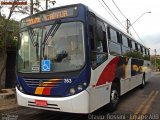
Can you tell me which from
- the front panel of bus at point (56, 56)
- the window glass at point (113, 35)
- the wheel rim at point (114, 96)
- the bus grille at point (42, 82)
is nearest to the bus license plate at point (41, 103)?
the front panel of bus at point (56, 56)

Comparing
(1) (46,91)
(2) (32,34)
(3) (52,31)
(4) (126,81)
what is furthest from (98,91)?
(4) (126,81)

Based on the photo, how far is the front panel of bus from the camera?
6535 millimetres

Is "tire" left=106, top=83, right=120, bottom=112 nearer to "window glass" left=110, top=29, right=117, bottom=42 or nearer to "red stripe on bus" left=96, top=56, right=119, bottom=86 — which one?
"red stripe on bus" left=96, top=56, right=119, bottom=86

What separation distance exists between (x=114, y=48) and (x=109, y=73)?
1.29 m

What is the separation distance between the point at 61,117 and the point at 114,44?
3.21 metres

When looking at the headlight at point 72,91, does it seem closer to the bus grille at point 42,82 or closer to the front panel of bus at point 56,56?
the front panel of bus at point 56,56

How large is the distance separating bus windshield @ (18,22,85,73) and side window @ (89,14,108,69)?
42 centimetres

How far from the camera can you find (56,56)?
6.83 m

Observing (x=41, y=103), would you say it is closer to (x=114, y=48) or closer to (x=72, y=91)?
(x=72, y=91)

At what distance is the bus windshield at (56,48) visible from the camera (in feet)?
21.9

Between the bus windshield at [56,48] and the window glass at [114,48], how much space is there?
2.17m

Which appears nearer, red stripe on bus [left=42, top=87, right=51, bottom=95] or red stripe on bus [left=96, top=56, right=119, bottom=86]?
red stripe on bus [left=42, top=87, right=51, bottom=95]

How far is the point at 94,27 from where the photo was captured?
7.21 metres

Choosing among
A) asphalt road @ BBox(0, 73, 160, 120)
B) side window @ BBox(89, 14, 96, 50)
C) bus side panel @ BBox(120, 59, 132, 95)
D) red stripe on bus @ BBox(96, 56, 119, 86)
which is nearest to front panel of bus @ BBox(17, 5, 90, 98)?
side window @ BBox(89, 14, 96, 50)
